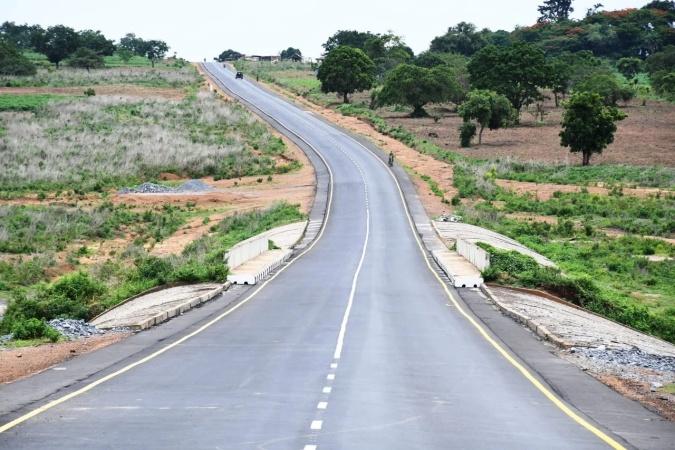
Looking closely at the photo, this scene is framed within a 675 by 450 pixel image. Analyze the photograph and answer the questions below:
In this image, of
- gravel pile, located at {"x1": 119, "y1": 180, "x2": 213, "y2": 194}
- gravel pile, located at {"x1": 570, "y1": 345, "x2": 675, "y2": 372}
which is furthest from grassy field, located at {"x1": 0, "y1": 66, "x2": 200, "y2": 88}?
gravel pile, located at {"x1": 570, "y1": 345, "x2": 675, "y2": 372}

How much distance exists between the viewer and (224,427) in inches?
554

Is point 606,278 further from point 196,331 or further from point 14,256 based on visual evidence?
point 14,256

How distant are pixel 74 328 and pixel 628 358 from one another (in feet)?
52.3

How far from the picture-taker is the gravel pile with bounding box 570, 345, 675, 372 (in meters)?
23.3

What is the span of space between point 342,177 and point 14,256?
37258 millimetres

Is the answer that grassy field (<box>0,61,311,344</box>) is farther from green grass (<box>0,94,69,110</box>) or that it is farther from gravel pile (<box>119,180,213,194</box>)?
gravel pile (<box>119,180,213,194</box>)

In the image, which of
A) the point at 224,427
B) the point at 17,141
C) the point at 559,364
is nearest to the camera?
the point at 224,427

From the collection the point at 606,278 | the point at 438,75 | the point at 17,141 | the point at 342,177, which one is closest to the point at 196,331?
the point at 606,278

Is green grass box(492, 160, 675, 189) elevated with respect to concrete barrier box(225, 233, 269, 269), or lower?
elevated

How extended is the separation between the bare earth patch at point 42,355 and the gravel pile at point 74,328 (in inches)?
34.0

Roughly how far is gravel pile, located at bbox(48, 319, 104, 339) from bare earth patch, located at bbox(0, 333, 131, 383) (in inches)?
34.0

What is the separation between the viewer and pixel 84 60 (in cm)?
19450

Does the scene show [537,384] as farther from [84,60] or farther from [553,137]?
[84,60]

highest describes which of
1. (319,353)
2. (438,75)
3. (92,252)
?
(438,75)
